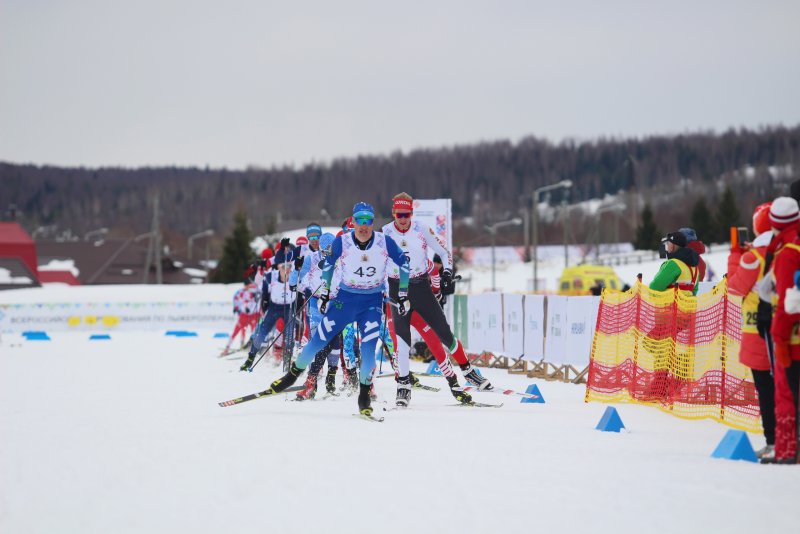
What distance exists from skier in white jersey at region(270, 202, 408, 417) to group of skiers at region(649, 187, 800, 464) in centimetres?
344

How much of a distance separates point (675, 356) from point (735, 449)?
11.5ft

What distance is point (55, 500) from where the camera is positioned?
17.9 feet

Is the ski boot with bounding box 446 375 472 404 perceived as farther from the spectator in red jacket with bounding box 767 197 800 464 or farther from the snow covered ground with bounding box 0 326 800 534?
the spectator in red jacket with bounding box 767 197 800 464

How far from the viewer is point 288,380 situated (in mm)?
9703

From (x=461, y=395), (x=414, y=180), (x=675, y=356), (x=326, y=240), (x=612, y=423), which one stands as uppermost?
(x=414, y=180)

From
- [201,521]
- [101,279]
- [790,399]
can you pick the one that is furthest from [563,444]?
[101,279]

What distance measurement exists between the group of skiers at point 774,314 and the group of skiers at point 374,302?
3.51m

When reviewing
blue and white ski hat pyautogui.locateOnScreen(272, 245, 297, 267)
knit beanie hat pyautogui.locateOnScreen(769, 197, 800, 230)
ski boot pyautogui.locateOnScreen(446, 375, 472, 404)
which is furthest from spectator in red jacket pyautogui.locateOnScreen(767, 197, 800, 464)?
blue and white ski hat pyautogui.locateOnScreen(272, 245, 297, 267)

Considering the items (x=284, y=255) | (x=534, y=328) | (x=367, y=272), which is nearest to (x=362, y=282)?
(x=367, y=272)

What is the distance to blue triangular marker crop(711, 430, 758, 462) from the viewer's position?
655 cm

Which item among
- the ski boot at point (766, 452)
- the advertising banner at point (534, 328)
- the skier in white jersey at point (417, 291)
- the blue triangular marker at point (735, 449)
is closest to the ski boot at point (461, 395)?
the skier in white jersey at point (417, 291)

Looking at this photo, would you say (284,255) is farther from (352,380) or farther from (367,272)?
(367,272)

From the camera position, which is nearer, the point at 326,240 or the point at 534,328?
the point at 326,240

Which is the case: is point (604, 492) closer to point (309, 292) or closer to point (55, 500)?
point (55, 500)
